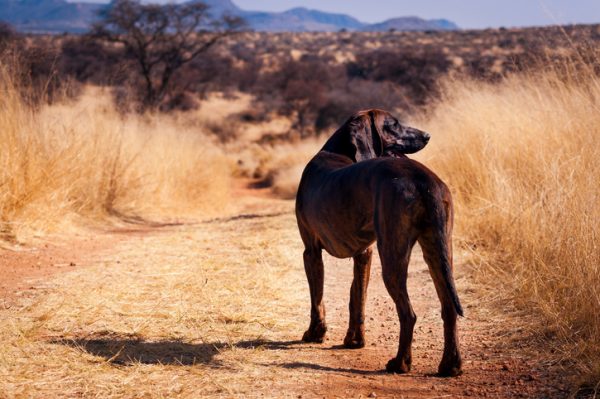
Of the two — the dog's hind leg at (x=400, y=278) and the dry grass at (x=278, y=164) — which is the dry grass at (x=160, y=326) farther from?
the dry grass at (x=278, y=164)

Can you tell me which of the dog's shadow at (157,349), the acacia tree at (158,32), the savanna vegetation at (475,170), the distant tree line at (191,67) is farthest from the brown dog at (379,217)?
the acacia tree at (158,32)

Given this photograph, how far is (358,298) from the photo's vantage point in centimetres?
462

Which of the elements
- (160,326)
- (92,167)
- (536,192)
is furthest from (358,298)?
(92,167)

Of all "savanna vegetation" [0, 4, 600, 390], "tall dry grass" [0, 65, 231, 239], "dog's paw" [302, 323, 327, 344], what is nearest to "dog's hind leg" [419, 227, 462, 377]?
"savanna vegetation" [0, 4, 600, 390]

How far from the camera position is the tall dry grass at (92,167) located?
7910mm

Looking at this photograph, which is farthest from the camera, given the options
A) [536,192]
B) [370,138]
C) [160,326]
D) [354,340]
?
[536,192]

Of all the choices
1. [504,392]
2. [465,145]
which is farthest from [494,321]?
[465,145]

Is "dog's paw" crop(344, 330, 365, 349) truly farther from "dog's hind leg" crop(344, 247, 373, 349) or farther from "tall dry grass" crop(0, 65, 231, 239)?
"tall dry grass" crop(0, 65, 231, 239)

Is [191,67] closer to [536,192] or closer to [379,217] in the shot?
[536,192]

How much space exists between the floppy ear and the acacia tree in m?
19.8

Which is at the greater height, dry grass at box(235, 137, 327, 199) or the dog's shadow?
the dog's shadow

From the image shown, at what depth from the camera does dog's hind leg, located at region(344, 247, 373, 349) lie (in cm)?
459

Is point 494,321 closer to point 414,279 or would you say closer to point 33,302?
point 414,279

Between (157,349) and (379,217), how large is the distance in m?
1.68
